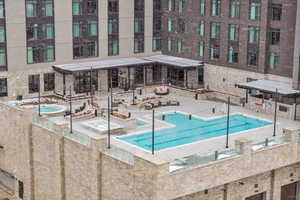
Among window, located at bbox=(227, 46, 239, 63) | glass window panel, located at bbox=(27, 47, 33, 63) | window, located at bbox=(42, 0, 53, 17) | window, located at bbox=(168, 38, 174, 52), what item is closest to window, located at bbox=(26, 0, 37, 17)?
window, located at bbox=(42, 0, 53, 17)

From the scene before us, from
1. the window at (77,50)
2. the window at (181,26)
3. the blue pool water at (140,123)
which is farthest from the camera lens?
the window at (181,26)

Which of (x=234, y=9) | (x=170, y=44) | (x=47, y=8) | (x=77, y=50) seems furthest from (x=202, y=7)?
(x=47, y=8)

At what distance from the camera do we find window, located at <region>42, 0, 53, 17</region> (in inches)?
2648

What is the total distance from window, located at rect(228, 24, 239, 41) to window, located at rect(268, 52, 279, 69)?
4.98m

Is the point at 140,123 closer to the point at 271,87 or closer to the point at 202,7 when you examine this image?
the point at 271,87

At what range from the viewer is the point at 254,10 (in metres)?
64.3

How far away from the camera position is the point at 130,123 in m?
54.9

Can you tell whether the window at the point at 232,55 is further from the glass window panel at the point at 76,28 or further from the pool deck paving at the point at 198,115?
the glass window panel at the point at 76,28

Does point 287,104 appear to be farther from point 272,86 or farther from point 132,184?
point 132,184

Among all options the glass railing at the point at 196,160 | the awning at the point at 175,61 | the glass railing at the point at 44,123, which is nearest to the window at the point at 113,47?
the awning at the point at 175,61

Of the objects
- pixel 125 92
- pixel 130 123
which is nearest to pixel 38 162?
pixel 130 123

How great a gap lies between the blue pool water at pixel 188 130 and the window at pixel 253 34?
31.9 feet

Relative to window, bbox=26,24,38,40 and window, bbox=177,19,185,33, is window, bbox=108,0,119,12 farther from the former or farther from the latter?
window, bbox=26,24,38,40

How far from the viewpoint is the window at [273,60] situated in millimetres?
62938
